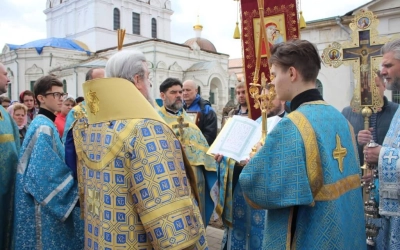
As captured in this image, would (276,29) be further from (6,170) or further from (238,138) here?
(6,170)

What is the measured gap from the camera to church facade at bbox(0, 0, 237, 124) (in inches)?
1110

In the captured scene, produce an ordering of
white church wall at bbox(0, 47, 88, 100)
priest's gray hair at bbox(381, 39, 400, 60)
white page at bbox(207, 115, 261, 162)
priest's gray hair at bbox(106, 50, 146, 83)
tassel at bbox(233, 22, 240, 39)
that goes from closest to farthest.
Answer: priest's gray hair at bbox(106, 50, 146, 83)
priest's gray hair at bbox(381, 39, 400, 60)
white page at bbox(207, 115, 261, 162)
tassel at bbox(233, 22, 240, 39)
white church wall at bbox(0, 47, 88, 100)

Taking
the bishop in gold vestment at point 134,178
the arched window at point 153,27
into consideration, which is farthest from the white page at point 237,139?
the arched window at point 153,27

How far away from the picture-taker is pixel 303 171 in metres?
1.73

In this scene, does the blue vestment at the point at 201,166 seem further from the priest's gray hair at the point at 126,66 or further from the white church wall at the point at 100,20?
the white church wall at the point at 100,20

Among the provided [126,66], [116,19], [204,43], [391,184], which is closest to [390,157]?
[391,184]

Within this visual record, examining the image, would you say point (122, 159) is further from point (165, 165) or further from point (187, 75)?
point (187, 75)

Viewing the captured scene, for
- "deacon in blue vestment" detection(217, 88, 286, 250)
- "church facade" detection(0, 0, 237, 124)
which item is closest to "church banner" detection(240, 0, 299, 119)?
"deacon in blue vestment" detection(217, 88, 286, 250)

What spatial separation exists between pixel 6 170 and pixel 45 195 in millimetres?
601

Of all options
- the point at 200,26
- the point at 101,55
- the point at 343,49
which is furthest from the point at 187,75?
the point at 343,49

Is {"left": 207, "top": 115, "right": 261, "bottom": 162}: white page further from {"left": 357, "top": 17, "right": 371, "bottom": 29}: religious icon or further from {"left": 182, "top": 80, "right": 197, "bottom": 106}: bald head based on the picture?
{"left": 182, "top": 80, "right": 197, "bottom": 106}: bald head

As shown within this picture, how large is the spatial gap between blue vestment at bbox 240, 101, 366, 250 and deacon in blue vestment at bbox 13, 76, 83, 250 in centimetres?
152

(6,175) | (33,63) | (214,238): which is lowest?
(214,238)

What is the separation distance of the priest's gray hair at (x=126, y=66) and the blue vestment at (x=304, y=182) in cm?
82
